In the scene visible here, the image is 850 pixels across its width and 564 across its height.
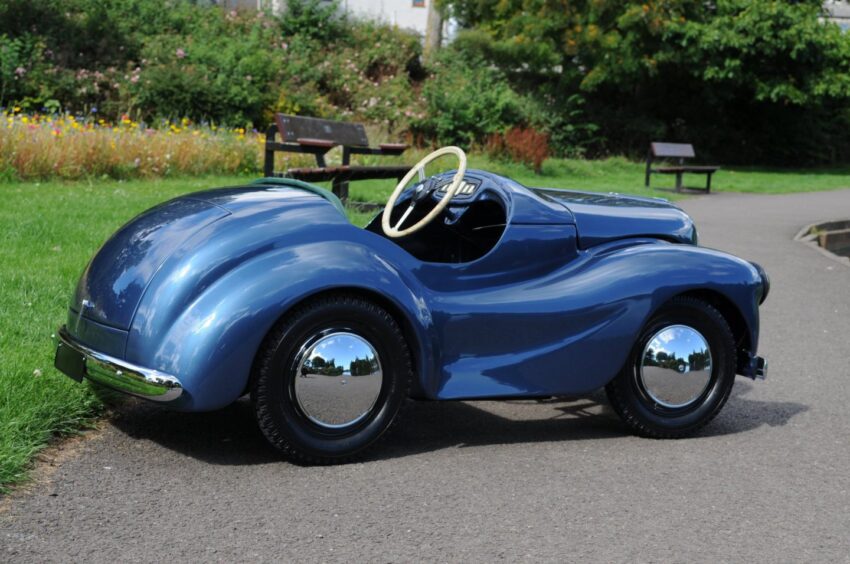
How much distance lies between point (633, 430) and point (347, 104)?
63.6 ft

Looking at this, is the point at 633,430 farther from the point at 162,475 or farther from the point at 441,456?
the point at 162,475

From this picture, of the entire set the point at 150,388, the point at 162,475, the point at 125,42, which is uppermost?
the point at 125,42

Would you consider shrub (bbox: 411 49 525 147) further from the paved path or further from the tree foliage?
the paved path

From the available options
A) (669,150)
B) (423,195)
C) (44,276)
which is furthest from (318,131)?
(669,150)

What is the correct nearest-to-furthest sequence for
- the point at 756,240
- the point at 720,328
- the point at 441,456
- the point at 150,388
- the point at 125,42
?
the point at 150,388
the point at 441,456
the point at 720,328
the point at 756,240
the point at 125,42

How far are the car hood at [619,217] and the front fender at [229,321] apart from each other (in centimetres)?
115

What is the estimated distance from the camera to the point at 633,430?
4.79 m

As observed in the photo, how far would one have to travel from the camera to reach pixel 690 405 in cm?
478

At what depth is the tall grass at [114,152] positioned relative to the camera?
12.3 meters

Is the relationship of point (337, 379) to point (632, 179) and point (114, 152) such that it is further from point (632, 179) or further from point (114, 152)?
point (632, 179)

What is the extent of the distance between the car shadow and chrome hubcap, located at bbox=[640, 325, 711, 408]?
25 centimetres

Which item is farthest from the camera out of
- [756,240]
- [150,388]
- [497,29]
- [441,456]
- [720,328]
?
[497,29]

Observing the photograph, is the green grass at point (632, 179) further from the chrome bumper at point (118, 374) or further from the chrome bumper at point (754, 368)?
the chrome bumper at point (118, 374)

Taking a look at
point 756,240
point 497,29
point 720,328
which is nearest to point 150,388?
point 720,328
